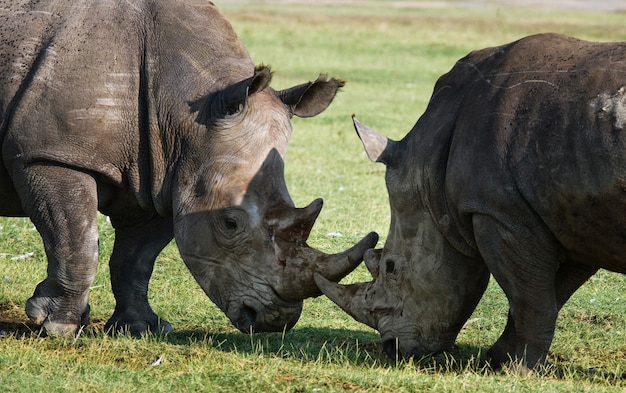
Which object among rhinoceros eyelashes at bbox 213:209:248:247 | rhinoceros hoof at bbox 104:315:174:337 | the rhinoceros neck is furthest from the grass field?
the rhinoceros neck

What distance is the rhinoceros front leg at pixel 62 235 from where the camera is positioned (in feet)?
22.8

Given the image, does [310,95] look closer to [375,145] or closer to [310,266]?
[375,145]

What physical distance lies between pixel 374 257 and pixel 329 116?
37.0ft

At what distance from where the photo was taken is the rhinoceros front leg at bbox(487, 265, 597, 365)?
266 inches

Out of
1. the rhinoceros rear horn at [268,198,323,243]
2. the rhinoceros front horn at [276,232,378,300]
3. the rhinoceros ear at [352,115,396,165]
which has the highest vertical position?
the rhinoceros ear at [352,115,396,165]

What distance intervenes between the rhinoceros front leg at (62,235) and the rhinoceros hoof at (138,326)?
1.38 ft

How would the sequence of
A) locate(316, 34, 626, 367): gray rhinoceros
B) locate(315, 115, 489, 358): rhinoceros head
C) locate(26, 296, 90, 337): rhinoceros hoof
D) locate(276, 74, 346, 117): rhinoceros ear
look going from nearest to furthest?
locate(316, 34, 626, 367): gray rhinoceros
locate(315, 115, 489, 358): rhinoceros head
locate(26, 296, 90, 337): rhinoceros hoof
locate(276, 74, 346, 117): rhinoceros ear

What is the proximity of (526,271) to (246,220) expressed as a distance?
172cm

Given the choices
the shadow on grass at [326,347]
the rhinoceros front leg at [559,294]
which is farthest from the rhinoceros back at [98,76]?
the rhinoceros front leg at [559,294]

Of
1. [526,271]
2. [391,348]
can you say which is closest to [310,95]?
[391,348]

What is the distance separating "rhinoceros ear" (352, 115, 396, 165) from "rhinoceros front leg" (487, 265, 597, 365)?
1.23 meters

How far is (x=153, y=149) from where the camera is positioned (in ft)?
23.2

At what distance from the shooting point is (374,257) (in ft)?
22.9

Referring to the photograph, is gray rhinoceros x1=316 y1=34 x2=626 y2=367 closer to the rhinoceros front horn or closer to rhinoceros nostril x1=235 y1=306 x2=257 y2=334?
the rhinoceros front horn
